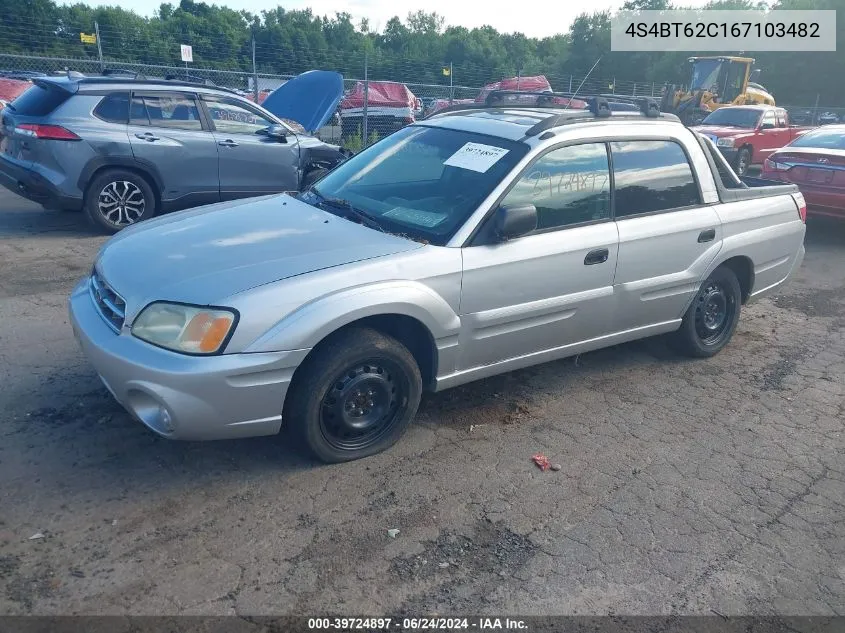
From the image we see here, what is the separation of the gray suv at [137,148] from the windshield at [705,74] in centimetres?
1822

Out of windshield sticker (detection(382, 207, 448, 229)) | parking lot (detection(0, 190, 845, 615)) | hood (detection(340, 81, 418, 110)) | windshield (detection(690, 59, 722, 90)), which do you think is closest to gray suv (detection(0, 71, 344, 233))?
parking lot (detection(0, 190, 845, 615))

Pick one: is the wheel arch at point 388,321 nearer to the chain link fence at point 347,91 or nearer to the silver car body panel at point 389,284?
the silver car body panel at point 389,284

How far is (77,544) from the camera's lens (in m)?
2.99

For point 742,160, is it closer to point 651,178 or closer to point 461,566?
point 651,178

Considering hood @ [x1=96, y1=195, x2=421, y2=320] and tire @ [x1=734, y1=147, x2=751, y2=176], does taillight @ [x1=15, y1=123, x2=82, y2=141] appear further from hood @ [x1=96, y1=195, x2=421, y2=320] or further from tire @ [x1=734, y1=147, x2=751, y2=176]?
tire @ [x1=734, y1=147, x2=751, y2=176]

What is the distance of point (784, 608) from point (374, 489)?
A: 1835mm

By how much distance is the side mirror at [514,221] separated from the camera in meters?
3.81

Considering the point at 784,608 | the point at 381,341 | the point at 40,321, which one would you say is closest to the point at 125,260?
the point at 381,341

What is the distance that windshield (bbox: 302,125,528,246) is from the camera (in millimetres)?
3990

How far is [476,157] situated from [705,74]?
22093 mm

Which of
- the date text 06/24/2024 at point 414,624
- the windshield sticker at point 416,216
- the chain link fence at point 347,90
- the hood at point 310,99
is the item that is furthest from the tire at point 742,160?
the date text 06/24/2024 at point 414,624

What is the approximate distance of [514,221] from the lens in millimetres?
3814

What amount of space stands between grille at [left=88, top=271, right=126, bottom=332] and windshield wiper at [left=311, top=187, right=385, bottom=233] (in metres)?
1.34

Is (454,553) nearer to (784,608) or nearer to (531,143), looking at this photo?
(784,608)
